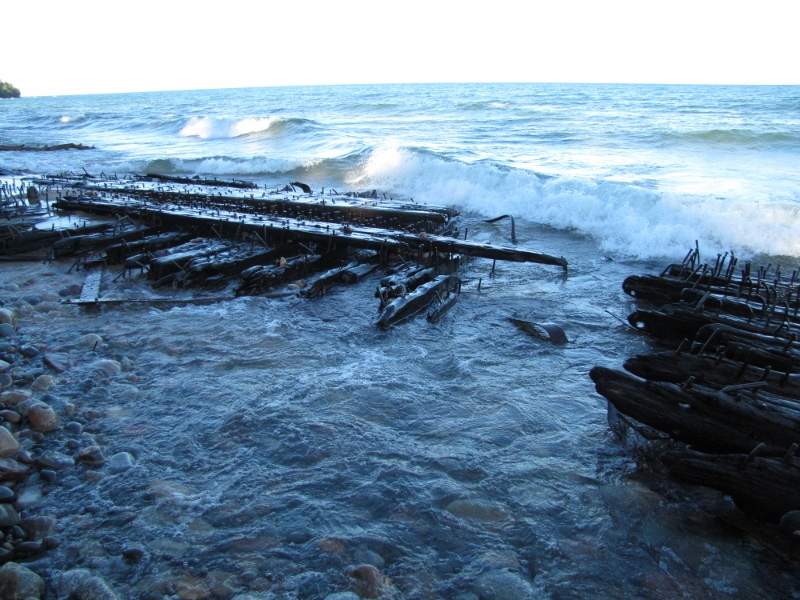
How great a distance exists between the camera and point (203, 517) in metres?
3.68

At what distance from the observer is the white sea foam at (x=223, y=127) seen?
3612 cm

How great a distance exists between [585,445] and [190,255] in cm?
697

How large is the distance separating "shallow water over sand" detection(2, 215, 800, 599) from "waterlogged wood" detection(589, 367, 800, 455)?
1.58 feet

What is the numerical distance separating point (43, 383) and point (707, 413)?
5923mm

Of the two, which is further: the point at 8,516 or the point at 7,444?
the point at 7,444

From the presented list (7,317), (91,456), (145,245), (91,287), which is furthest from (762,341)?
(145,245)

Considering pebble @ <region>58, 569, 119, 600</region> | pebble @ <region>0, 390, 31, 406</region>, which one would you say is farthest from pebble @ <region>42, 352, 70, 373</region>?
pebble @ <region>58, 569, 119, 600</region>

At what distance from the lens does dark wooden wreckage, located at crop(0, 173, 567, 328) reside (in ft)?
27.1

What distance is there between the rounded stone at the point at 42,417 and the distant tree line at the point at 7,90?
15013 cm

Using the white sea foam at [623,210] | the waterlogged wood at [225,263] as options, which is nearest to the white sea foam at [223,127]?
the white sea foam at [623,210]

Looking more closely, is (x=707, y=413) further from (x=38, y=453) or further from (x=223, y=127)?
(x=223, y=127)

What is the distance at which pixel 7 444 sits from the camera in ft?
13.5

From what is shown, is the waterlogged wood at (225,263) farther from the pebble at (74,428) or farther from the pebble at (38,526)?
the pebble at (38,526)

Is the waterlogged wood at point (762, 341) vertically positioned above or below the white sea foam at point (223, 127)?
below
